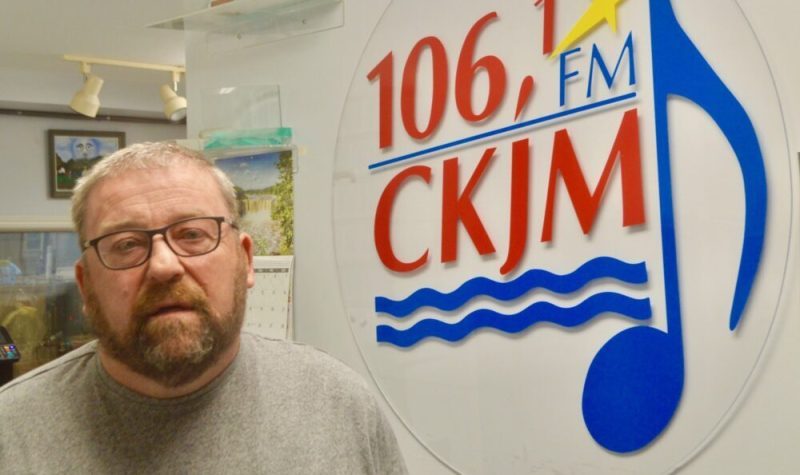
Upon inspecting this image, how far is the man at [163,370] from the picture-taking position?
1.02 meters

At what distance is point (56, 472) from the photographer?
1.01 metres

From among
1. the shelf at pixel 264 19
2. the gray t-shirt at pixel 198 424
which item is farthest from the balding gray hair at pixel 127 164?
the shelf at pixel 264 19

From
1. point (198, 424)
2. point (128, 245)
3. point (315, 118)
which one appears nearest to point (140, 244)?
point (128, 245)

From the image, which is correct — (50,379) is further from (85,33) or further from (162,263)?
(85,33)

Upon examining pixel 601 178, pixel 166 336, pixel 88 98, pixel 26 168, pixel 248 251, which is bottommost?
pixel 166 336

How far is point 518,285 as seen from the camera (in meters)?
1.53

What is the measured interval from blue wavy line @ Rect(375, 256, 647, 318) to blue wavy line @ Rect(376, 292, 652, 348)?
33 millimetres

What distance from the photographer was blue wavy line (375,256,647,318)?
4.54ft

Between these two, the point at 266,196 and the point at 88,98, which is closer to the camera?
the point at 266,196

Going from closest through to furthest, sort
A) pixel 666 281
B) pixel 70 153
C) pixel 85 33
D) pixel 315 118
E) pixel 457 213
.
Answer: pixel 666 281, pixel 457 213, pixel 315 118, pixel 85 33, pixel 70 153

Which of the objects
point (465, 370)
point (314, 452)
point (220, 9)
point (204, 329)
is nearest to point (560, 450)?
point (465, 370)

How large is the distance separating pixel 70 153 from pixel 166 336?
176 inches

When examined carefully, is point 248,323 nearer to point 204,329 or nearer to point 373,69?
point 373,69

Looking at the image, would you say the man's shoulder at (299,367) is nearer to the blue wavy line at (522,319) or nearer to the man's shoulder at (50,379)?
the man's shoulder at (50,379)
